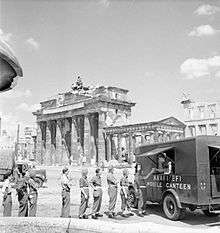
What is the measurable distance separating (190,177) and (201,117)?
53.2 metres

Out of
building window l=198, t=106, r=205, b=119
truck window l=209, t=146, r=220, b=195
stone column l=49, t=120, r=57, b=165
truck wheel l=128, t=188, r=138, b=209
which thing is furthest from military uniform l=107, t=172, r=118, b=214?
stone column l=49, t=120, r=57, b=165

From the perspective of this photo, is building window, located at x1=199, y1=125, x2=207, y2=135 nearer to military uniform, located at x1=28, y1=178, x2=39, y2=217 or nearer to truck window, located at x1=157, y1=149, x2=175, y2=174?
truck window, located at x1=157, y1=149, x2=175, y2=174

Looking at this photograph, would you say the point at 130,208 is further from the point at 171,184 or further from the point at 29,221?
the point at 29,221

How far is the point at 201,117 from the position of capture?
60.8 m

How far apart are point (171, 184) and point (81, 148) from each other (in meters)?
47.6

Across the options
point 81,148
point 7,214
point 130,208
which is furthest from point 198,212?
point 81,148

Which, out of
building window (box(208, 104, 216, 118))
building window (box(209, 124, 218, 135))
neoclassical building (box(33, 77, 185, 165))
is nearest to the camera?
neoclassical building (box(33, 77, 185, 165))

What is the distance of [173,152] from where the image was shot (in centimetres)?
1063

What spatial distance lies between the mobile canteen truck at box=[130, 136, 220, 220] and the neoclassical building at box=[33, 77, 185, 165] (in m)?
33.0

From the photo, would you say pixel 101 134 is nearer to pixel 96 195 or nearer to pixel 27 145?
pixel 96 195

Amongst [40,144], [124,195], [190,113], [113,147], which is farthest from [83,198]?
[40,144]

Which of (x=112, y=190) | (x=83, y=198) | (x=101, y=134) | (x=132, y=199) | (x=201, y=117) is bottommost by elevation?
(x=132, y=199)

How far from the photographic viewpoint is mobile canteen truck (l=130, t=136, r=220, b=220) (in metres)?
9.25

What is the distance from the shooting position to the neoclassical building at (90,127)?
155 feet
